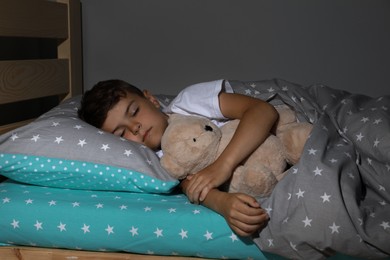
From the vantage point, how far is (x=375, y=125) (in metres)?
1.21

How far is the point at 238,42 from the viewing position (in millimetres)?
1999

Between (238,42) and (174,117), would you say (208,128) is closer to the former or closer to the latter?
(174,117)

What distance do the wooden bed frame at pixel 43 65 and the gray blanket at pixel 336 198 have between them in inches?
11.6

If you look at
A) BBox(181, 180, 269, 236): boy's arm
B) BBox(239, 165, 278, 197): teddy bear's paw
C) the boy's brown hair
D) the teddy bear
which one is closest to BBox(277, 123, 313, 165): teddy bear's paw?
the teddy bear

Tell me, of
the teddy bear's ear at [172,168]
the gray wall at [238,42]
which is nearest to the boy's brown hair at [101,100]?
the teddy bear's ear at [172,168]

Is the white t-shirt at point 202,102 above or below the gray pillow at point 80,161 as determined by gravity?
above

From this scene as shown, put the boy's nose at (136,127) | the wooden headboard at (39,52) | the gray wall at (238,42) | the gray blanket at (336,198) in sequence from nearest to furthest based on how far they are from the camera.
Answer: the gray blanket at (336,198) → the boy's nose at (136,127) → the wooden headboard at (39,52) → the gray wall at (238,42)

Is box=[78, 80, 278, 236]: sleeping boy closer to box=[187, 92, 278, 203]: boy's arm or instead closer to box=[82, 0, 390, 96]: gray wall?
box=[187, 92, 278, 203]: boy's arm

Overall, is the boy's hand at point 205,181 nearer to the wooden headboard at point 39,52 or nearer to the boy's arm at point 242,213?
the boy's arm at point 242,213

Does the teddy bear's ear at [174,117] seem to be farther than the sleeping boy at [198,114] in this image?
Yes

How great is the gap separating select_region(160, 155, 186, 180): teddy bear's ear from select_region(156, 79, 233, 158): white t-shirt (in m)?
0.15

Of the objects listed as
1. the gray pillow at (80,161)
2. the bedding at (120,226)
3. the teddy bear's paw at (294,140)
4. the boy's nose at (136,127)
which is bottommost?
the bedding at (120,226)

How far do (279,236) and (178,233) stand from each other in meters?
0.23

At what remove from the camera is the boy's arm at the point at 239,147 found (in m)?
1.09
